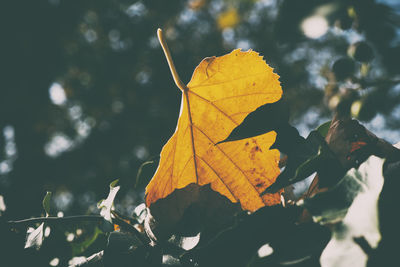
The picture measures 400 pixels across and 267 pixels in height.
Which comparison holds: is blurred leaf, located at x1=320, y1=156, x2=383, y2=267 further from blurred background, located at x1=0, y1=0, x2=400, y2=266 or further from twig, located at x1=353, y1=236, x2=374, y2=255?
blurred background, located at x1=0, y1=0, x2=400, y2=266

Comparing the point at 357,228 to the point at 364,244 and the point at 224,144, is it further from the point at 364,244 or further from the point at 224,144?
the point at 224,144

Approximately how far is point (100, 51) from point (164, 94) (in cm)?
160

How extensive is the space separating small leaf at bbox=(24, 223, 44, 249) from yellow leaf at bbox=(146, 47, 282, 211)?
155 millimetres

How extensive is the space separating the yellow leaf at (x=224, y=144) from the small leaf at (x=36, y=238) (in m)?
0.15

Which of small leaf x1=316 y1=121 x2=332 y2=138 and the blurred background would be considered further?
the blurred background

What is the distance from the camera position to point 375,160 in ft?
0.99

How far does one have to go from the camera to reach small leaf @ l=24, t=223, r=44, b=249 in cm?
47

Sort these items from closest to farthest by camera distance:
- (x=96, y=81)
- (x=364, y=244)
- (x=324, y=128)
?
(x=364, y=244), (x=324, y=128), (x=96, y=81)

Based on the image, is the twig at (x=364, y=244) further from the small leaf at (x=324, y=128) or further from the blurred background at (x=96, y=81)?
the blurred background at (x=96, y=81)

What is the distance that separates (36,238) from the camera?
48cm

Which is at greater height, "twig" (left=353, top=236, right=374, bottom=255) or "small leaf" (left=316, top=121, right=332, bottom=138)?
"twig" (left=353, top=236, right=374, bottom=255)

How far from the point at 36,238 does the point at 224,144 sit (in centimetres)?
29

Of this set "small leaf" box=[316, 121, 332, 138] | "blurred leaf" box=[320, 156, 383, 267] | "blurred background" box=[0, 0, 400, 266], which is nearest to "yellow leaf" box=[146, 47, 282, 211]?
"small leaf" box=[316, 121, 332, 138]

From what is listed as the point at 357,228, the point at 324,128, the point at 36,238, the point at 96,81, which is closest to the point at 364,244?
the point at 357,228
